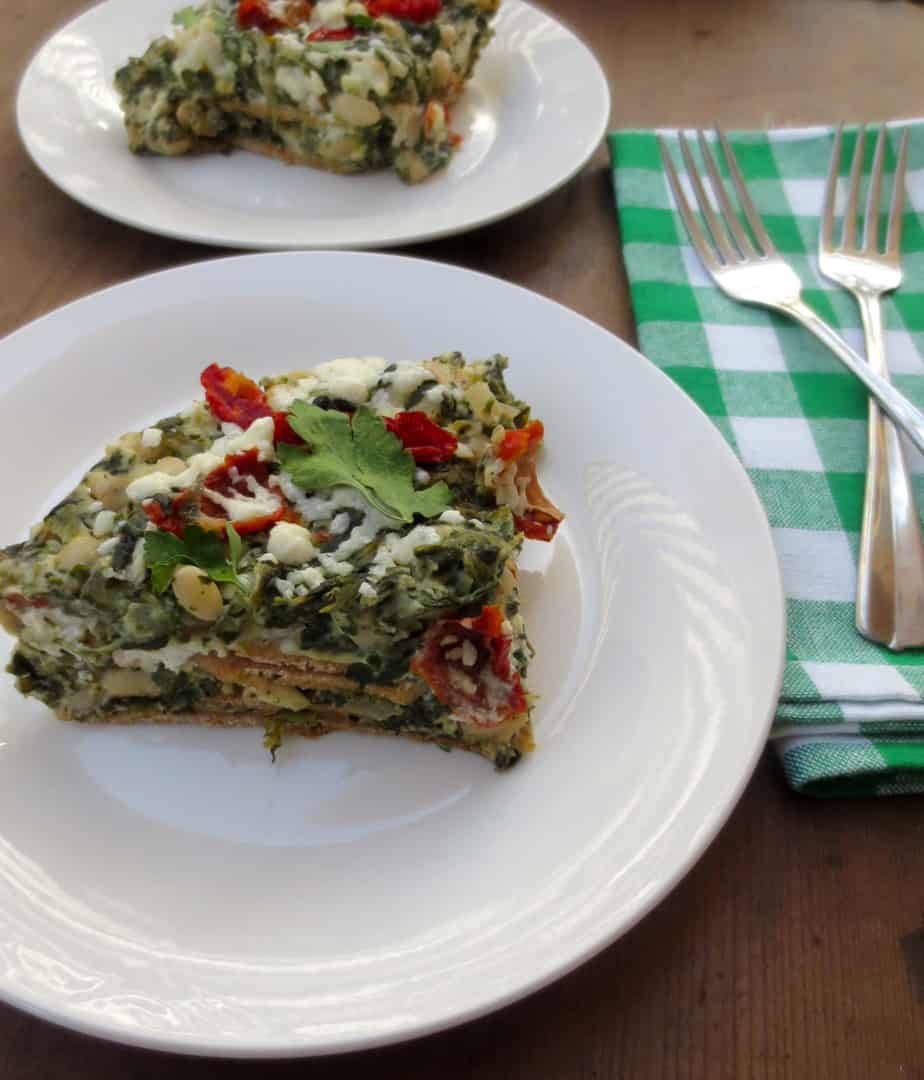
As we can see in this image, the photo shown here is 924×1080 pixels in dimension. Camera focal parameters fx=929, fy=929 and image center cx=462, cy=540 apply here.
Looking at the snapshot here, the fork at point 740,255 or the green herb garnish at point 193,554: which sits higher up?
the green herb garnish at point 193,554

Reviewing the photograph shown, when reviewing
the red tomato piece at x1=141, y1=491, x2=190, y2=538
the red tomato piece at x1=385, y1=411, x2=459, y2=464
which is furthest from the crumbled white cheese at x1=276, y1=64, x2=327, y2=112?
the red tomato piece at x1=141, y1=491, x2=190, y2=538

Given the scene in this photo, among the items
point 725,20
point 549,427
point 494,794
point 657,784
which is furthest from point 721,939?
point 725,20

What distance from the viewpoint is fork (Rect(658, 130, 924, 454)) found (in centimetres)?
234

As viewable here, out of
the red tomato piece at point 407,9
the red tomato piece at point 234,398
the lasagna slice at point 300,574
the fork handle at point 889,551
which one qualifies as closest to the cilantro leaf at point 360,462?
the lasagna slice at point 300,574

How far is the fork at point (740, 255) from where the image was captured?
7.66 ft

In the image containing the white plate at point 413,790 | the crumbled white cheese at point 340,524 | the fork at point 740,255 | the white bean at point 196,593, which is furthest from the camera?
the fork at point 740,255

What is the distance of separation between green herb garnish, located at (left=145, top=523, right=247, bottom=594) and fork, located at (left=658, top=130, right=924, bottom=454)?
4.99 feet

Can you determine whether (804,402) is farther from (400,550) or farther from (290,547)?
(290,547)

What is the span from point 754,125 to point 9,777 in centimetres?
310

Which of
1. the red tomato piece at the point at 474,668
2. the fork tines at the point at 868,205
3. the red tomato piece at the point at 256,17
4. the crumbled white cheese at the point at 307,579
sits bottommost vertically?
the fork tines at the point at 868,205

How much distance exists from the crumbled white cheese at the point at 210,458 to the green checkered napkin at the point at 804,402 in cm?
103

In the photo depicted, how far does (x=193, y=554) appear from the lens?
151cm

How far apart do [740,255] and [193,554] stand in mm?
1796

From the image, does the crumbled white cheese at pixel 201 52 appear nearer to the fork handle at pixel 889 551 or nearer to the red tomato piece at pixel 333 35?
the red tomato piece at pixel 333 35
